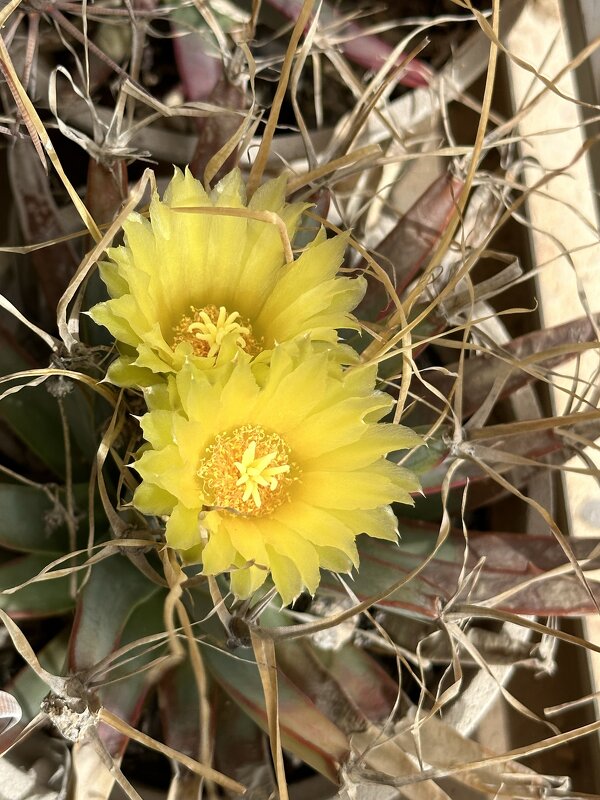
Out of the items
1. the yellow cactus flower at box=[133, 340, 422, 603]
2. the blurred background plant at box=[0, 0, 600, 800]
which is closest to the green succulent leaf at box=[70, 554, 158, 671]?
the blurred background plant at box=[0, 0, 600, 800]

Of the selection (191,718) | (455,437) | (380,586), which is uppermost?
(455,437)

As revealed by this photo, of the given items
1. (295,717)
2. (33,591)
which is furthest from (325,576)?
(33,591)

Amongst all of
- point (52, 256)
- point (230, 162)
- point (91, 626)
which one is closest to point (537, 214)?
point (230, 162)

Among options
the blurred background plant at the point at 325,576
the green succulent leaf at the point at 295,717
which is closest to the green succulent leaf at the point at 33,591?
the blurred background plant at the point at 325,576

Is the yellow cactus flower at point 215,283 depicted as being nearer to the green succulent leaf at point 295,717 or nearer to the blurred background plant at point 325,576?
the blurred background plant at point 325,576

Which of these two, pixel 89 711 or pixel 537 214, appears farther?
pixel 537 214

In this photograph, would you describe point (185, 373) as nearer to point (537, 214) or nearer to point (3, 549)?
point (3, 549)

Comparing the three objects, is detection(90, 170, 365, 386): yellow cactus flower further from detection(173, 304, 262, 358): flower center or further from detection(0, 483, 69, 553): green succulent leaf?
detection(0, 483, 69, 553): green succulent leaf
